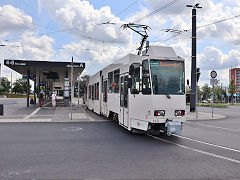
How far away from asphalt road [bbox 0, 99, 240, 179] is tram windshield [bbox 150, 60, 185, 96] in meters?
1.86

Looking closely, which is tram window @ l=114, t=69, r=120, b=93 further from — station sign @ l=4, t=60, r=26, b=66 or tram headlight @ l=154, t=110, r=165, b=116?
station sign @ l=4, t=60, r=26, b=66

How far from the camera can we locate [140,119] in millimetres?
8875

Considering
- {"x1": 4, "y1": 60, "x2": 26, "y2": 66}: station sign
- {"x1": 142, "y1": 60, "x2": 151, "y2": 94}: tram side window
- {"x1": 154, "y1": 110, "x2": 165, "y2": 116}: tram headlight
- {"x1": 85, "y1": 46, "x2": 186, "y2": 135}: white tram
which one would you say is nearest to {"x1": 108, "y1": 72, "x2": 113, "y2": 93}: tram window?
{"x1": 85, "y1": 46, "x2": 186, "y2": 135}: white tram

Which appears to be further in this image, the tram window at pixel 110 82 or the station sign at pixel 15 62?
the station sign at pixel 15 62

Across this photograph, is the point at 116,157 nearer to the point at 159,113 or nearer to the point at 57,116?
the point at 159,113

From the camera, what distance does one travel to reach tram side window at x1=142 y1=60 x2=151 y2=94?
856 centimetres

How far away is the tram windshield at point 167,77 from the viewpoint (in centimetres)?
858

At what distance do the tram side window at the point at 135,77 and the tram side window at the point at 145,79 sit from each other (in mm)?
272

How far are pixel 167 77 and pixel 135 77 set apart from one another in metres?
1.25

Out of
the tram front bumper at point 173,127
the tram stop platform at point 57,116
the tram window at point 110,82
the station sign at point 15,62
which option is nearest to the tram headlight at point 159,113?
the tram front bumper at point 173,127

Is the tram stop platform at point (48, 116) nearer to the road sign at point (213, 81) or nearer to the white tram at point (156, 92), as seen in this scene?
the white tram at point (156, 92)

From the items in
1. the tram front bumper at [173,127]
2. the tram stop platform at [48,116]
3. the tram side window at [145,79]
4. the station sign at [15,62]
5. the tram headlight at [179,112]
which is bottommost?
the tram stop platform at [48,116]

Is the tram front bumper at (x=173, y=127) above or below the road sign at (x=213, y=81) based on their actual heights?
below

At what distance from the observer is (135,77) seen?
9234 millimetres
